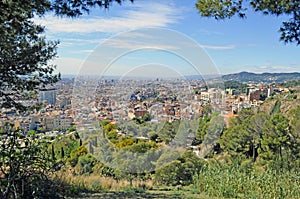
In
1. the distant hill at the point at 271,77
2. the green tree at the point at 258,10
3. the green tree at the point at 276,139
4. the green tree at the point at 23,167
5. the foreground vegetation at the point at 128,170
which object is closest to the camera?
the green tree at the point at 23,167

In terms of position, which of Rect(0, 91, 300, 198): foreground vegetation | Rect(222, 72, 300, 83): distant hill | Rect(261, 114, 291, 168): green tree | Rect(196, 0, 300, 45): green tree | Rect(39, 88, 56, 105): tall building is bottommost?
Rect(261, 114, 291, 168): green tree

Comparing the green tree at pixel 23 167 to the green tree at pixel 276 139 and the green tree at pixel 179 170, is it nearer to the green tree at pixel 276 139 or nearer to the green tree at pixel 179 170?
the green tree at pixel 179 170

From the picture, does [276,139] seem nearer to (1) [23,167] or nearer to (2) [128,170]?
(2) [128,170]

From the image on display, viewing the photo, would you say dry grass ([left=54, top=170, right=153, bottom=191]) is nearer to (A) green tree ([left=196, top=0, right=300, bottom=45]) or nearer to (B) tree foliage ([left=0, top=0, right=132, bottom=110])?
(B) tree foliage ([left=0, top=0, right=132, bottom=110])

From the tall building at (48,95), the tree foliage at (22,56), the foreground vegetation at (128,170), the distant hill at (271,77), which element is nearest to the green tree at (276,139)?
the foreground vegetation at (128,170)

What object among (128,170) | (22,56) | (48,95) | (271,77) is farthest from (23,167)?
(271,77)

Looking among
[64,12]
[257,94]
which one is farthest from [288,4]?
[257,94]

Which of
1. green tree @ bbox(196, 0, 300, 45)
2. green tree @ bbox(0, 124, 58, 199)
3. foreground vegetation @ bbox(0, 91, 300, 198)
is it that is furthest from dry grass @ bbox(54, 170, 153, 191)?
green tree @ bbox(196, 0, 300, 45)

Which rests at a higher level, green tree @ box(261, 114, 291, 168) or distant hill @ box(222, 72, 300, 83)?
distant hill @ box(222, 72, 300, 83)
